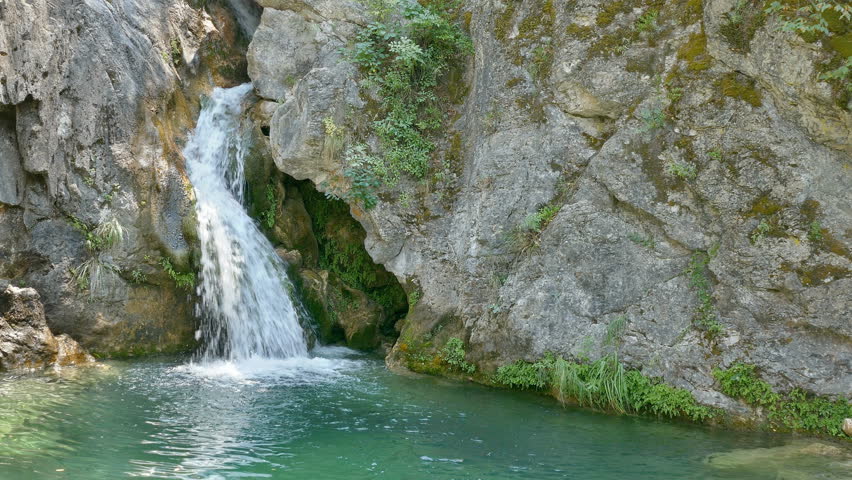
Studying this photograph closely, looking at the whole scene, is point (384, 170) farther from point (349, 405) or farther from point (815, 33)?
point (815, 33)

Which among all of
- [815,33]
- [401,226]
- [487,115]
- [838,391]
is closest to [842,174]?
[815,33]

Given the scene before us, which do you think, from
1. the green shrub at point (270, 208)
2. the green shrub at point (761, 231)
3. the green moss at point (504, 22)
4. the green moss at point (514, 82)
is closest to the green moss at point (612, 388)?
the green shrub at point (761, 231)

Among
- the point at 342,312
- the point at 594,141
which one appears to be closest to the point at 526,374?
the point at 594,141

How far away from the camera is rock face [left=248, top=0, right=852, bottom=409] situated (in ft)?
23.3

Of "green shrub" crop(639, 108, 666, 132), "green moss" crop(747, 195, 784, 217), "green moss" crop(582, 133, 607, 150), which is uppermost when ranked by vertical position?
"green shrub" crop(639, 108, 666, 132)

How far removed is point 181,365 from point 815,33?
9711 mm

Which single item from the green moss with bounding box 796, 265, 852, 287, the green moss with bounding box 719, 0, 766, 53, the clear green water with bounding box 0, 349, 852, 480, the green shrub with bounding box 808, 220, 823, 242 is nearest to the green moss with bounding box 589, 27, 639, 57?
the green moss with bounding box 719, 0, 766, 53

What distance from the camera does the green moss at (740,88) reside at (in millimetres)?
7672

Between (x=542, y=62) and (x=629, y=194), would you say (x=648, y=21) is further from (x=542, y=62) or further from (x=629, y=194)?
(x=629, y=194)

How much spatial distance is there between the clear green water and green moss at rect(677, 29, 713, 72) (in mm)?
4634

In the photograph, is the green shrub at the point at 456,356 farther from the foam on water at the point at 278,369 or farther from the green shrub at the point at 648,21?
the green shrub at the point at 648,21

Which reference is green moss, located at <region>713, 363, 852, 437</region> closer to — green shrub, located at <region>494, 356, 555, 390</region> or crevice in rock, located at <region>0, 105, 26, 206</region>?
green shrub, located at <region>494, 356, 555, 390</region>

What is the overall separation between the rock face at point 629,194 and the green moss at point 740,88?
0.06 ft

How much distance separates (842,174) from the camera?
7.11 m
